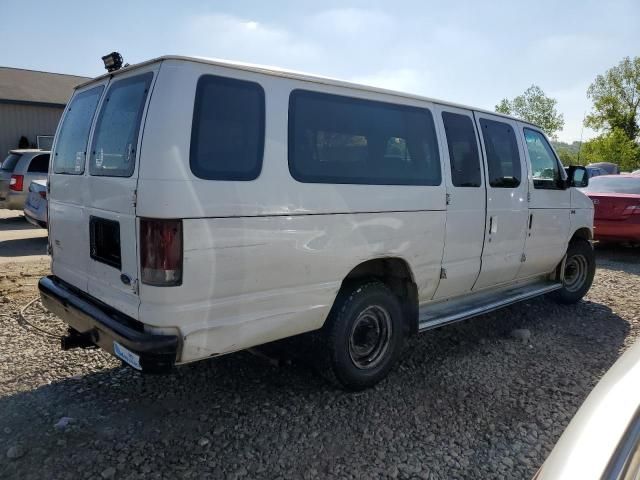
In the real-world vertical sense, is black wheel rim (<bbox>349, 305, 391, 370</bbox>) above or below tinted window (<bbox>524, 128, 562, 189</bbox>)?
below

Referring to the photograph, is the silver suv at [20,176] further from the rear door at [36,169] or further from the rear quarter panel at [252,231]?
the rear quarter panel at [252,231]

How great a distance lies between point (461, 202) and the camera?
416cm

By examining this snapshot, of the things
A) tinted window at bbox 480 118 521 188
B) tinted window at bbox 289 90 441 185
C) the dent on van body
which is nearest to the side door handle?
tinted window at bbox 480 118 521 188

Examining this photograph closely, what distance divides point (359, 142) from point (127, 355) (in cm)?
209

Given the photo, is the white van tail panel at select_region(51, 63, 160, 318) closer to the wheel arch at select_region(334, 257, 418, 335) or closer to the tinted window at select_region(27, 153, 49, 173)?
the wheel arch at select_region(334, 257, 418, 335)

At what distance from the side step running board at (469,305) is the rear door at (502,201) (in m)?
0.14

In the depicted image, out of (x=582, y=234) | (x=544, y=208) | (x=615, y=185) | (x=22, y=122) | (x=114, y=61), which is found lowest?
(x=582, y=234)

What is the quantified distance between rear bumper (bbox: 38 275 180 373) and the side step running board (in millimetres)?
2114

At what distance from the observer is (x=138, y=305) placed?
276 cm

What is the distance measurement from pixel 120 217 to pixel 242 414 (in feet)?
5.08

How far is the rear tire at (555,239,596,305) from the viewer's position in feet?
19.7

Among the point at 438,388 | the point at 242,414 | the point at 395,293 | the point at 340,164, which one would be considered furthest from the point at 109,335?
the point at 438,388

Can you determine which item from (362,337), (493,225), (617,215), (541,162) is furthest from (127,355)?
(617,215)

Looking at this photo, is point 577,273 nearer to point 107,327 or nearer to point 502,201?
point 502,201
